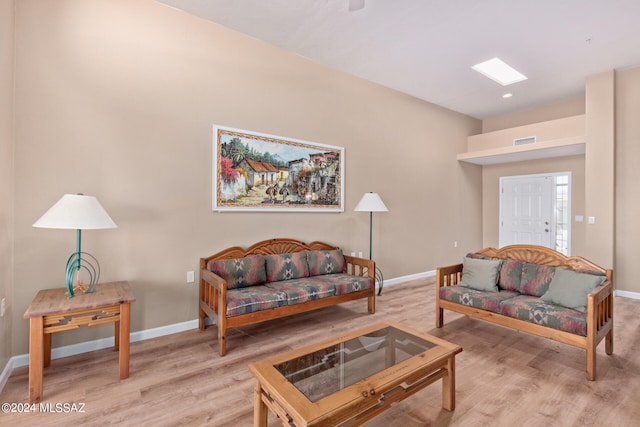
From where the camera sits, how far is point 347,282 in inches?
133

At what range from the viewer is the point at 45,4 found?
7.97 ft

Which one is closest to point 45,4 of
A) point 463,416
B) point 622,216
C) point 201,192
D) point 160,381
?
point 201,192

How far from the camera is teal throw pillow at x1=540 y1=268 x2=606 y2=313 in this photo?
8.04 feet

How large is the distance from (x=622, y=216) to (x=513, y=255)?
8.38 ft

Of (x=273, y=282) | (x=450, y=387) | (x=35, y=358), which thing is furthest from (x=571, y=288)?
(x=35, y=358)

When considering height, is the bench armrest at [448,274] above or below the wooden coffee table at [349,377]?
above

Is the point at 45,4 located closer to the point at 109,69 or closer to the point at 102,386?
the point at 109,69

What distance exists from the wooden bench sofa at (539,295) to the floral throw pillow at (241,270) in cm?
191

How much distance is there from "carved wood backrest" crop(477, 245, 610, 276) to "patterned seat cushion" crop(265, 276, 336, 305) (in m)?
1.82

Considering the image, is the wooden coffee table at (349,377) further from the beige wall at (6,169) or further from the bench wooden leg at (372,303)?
the beige wall at (6,169)

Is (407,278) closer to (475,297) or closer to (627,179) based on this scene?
(475,297)

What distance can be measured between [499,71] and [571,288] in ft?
10.7

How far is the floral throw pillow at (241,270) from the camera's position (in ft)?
10.1

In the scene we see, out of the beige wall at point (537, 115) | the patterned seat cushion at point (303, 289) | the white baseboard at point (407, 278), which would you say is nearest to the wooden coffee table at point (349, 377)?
the patterned seat cushion at point (303, 289)
